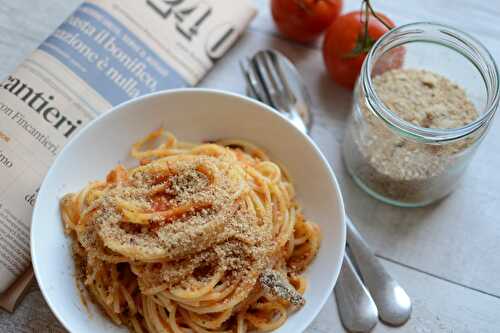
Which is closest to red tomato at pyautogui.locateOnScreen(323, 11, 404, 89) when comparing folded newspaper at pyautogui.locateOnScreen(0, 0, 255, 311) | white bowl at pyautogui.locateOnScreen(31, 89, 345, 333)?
folded newspaper at pyautogui.locateOnScreen(0, 0, 255, 311)

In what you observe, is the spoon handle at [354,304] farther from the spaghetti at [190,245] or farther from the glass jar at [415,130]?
the glass jar at [415,130]

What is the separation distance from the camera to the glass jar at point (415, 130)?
76.2 inches

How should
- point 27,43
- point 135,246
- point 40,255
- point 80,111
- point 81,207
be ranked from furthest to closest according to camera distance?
point 27,43
point 80,111
point 81,207
point 40,255
point 135,246

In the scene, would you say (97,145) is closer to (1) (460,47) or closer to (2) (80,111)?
(2) (80,111)

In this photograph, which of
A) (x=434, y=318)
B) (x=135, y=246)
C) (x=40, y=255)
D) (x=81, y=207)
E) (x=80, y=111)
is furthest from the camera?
(x=80, y=111)

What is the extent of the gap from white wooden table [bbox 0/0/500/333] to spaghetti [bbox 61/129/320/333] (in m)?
0.33

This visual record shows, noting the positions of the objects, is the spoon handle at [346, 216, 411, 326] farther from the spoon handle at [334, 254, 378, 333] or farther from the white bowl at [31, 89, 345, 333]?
the white bowl at [31, 89, 345, 333]

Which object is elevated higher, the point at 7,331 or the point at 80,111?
the point at 80,111

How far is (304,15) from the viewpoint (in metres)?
2.45

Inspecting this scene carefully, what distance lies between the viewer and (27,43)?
8.01 ft

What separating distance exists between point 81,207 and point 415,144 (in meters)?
1.15

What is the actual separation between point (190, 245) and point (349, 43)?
1176 millimetres

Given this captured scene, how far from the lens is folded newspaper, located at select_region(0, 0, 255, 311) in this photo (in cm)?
202

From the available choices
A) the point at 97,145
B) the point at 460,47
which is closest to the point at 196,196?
the point at 97,145
